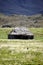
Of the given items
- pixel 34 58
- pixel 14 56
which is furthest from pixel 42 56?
pixel 14 56

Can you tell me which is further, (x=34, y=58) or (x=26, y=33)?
(x=26, y=33)

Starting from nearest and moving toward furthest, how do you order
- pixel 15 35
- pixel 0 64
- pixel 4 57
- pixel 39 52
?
1. pixel 0 64
2. pixel 4 57
3. pixel 39 52
4. pixel 15 35

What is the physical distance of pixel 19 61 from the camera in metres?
20.3

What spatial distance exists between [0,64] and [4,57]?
9.68 ft

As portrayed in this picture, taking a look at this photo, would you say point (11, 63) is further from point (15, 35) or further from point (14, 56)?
point (15, 35)

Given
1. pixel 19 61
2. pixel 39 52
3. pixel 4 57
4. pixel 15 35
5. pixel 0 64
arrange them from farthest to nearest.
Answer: pixel 15 35, pixel 39 52, pixel 4 57, pixel 19 61, pixel 0 64

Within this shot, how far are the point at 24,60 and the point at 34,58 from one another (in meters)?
1.30

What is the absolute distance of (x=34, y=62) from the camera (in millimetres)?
20219

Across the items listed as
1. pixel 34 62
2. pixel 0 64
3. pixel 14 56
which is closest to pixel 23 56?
pixel 14 56

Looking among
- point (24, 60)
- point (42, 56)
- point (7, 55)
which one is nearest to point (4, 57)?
point (7, 55)

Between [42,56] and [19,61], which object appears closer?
[19,61]

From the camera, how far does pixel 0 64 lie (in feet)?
62.5

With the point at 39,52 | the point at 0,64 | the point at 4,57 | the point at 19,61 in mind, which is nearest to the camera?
the point at 0,64

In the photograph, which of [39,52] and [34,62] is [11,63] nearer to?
[34,62]
